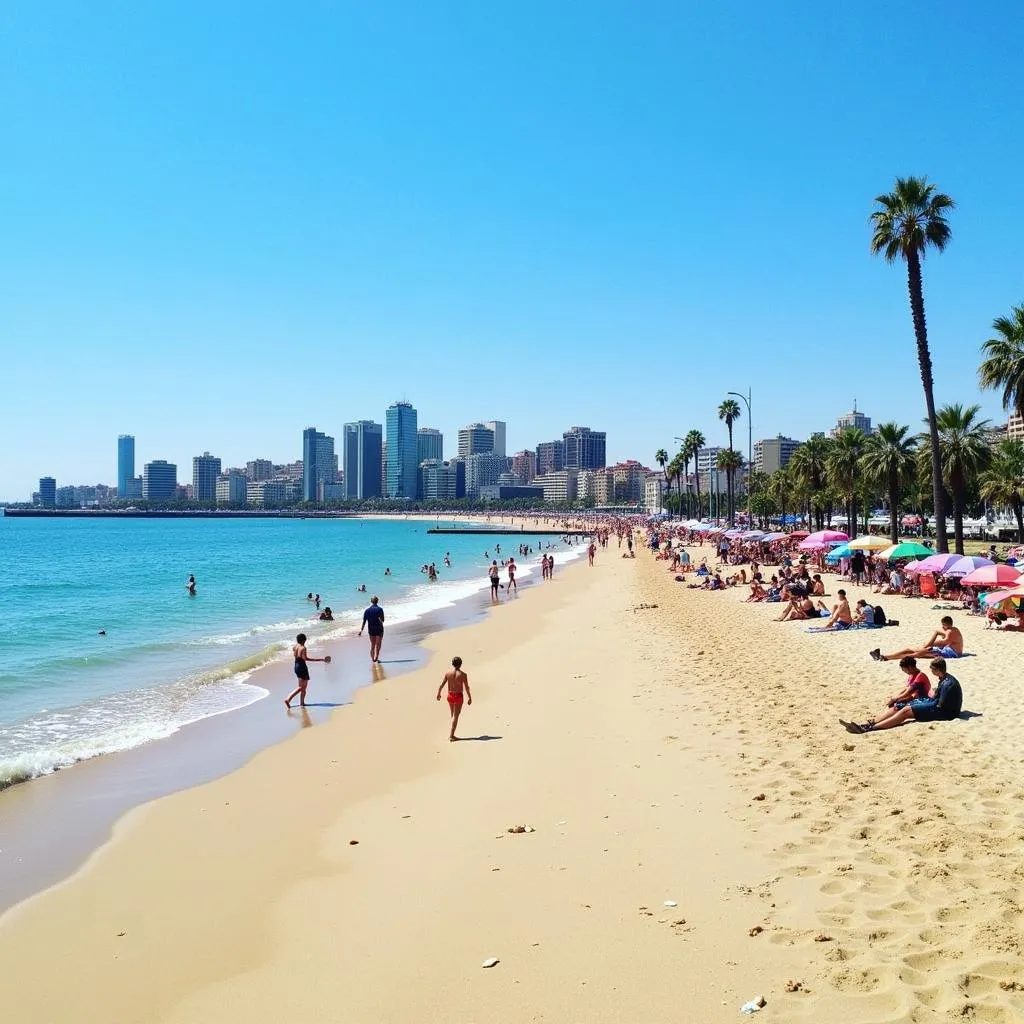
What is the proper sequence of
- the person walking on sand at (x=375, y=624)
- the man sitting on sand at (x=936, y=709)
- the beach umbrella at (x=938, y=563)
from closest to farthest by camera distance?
1. the man sitting on sand at (x=936, y=709)
2. the person walking on sand at (x=375, y=624)
3. the beach umbrella at (x=938, y=563)

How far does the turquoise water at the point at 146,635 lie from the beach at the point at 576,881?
13.9 ft

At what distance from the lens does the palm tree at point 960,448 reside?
101ft

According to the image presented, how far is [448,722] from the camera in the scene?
12875 millimetres

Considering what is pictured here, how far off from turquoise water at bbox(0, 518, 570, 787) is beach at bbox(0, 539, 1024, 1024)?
4226 millimetres

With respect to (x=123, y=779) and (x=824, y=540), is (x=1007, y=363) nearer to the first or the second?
(x=824, y=540)

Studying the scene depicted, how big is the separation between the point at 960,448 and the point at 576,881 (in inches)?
1197

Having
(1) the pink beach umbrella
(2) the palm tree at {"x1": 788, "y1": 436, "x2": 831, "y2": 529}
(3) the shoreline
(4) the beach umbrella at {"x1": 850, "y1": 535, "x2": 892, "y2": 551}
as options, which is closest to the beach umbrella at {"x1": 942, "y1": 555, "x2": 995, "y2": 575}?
(4) the beach umbrella at {"x1": 850, "y1": 535, "x2": 892, "y2": 551}

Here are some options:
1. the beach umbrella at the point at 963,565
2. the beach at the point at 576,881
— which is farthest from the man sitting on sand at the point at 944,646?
the beach umbrella at the point at 963,565

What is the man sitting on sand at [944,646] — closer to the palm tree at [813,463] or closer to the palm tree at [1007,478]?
the palm tree at [1007,478]

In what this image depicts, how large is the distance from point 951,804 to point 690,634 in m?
12.9

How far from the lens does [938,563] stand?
21.8 m

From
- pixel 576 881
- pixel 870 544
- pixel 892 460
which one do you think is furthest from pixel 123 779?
pixel 892 460

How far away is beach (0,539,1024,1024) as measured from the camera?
191 inches

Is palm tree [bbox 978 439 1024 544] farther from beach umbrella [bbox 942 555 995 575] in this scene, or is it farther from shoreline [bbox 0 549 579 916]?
shoreline [bbox 0 549 579 916]
